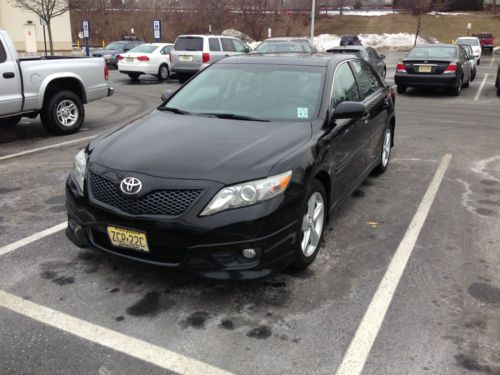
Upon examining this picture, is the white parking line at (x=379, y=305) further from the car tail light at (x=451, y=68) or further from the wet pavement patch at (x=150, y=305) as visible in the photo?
the car tail light at (x=451, y=68)

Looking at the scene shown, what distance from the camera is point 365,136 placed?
16.9 ft

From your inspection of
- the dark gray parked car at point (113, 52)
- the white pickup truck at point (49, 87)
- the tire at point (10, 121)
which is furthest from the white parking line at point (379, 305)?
the dark gray parked car at point (113, 52)

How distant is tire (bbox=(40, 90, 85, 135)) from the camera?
8.69 metres

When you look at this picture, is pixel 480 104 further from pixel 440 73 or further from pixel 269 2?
pixel 269 2

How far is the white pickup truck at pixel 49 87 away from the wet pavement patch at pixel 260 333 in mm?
6485

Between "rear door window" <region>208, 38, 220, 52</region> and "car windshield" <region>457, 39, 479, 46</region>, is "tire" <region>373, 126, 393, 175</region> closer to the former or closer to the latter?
"rear door window" <region>208, 38, 220, 52</region>

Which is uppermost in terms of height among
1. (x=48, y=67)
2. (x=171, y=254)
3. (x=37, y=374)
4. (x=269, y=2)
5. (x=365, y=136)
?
(x=269, y=2)

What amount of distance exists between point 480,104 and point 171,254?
12610mm

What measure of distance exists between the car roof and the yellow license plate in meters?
2.34

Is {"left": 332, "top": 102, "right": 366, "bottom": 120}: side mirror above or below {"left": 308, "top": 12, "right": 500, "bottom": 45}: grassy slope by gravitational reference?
below

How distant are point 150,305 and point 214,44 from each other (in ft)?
53.5

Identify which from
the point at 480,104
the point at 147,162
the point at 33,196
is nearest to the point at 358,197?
the point at 147,162

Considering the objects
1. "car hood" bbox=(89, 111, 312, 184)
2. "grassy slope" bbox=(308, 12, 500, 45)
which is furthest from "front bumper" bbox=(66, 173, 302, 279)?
"grassy slope" bbox=(308, 12, 500, 45)

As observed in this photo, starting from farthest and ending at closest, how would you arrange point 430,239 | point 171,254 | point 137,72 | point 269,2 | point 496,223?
1. point 269,2
2. point 137,72
3. point 496,223
4. point 430,239
5. point 171,254
